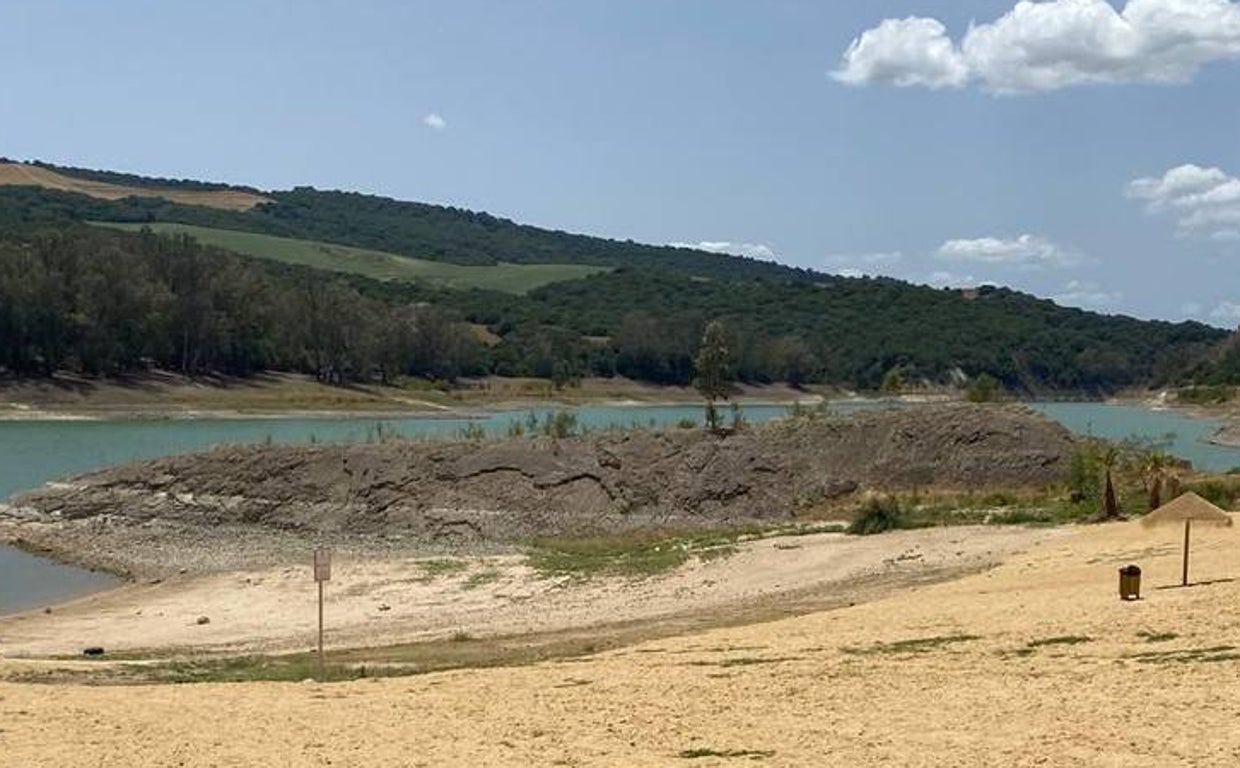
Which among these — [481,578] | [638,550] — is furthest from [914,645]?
[638,550]

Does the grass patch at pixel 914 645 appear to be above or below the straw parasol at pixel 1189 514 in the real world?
below

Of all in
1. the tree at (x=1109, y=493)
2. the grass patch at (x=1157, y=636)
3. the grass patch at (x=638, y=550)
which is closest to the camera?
the grass patch at (x=1157, y=636)

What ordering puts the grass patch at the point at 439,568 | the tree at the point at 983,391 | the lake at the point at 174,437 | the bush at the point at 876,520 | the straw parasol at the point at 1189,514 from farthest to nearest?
the tree at the point at 983,391, the lake at the point at 174,437, the bush at the point at 876,520, the grass patch at the point at 439,568, the straw parasol at the point at 1189,514

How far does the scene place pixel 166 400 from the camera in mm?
108938

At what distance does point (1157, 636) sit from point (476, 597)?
63.0 feet

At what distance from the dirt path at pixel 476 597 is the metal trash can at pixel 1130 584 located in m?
6.86

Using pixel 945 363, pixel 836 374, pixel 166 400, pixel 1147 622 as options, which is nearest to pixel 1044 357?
pixel 945 363

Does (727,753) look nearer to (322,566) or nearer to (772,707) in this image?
(772,707)

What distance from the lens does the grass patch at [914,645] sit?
761 inches

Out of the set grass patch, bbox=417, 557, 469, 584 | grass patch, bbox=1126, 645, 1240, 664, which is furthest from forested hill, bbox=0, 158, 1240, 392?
grass patch, bbox=1126, 645, 1240, 664

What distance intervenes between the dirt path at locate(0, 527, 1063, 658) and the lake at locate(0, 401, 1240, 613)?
14.0 feet

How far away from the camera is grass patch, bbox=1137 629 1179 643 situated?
18375 millimetres

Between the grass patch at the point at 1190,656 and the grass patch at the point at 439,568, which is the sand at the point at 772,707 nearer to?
the grass patch at the point at 1190,656

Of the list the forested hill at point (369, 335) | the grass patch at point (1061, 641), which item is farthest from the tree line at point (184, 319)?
the grass patch at point (1061, 641)
